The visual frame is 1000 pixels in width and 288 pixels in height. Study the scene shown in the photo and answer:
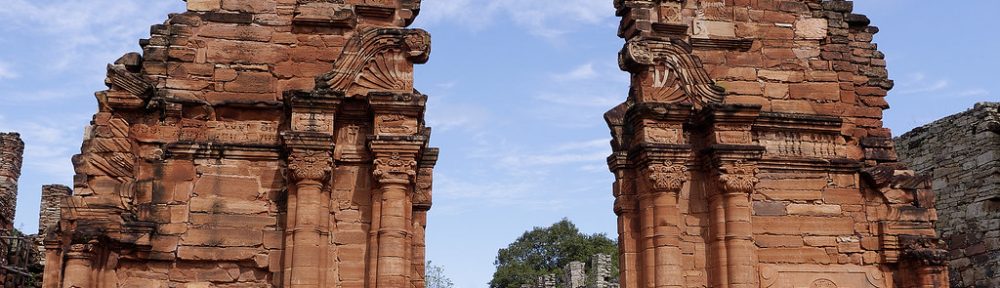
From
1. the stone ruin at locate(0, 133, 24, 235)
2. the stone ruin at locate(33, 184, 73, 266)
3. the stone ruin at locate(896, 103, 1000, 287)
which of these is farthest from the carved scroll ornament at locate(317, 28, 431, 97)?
the stone ruin at locate(33, 184, 73, 266)

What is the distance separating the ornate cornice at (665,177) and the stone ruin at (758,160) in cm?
1

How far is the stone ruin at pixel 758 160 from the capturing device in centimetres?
1042

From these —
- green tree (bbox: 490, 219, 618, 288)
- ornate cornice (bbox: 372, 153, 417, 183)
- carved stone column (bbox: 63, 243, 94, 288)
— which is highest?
green tree (bbox: 490, 219, 618, 288)

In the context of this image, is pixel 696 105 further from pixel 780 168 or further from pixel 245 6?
pixel 245 6

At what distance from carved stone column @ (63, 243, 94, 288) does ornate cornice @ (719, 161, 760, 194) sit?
20.1 feet

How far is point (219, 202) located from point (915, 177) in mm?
7365

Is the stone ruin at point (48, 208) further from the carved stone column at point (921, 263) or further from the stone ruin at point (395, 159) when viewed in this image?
the carved stone column at point (921, 263)

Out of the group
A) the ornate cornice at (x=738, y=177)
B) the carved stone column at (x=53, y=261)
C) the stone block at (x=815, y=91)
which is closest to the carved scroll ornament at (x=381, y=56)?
the carved stone column at (x=53, y=261)

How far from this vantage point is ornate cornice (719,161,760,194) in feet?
34.2

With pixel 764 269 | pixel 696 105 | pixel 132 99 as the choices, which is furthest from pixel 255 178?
pixel 764 269

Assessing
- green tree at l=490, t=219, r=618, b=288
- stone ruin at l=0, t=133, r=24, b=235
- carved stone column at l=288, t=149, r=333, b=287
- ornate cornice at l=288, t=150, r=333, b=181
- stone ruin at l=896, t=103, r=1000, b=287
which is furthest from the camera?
green tree at l=490, t=219, r=618, b=288

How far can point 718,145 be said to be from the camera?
10.5 meters

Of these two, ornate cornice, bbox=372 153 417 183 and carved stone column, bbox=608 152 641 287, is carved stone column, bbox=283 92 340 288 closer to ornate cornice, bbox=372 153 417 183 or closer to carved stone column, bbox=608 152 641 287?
ornate cornice, bbox=372 153 417 183

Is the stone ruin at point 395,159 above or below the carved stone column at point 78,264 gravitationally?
above
